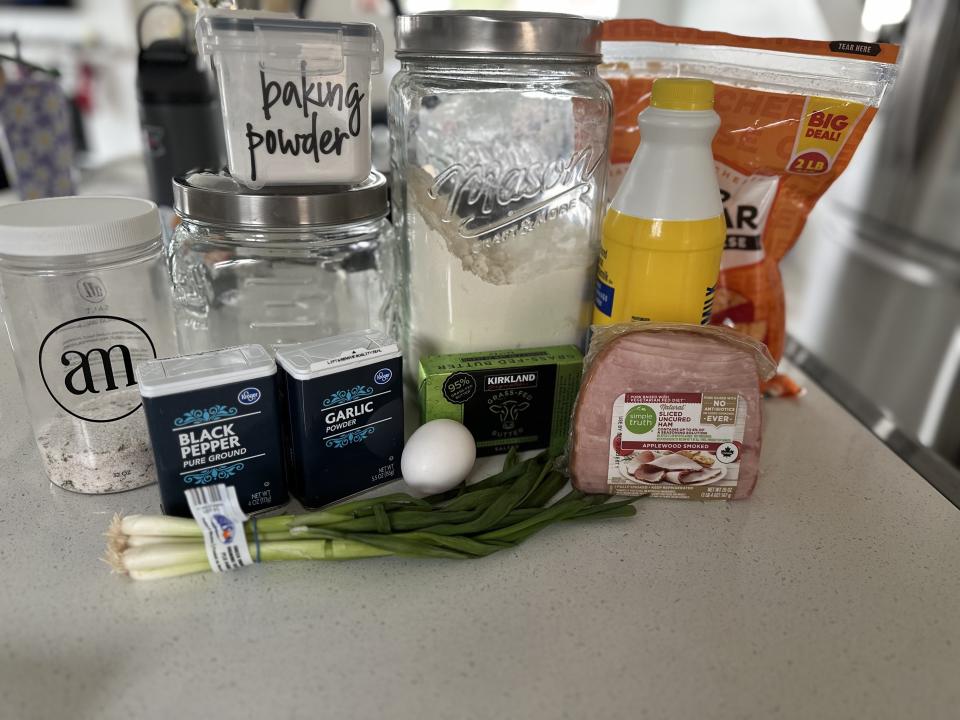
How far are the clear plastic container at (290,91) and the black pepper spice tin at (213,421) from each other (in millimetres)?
164

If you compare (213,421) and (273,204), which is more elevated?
(273,204)

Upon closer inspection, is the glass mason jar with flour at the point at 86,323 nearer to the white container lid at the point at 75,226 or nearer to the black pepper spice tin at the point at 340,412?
the white container lid at the point at 75,226

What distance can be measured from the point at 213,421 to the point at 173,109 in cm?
81

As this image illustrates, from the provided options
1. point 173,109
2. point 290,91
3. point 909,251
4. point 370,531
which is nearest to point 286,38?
point 290,91

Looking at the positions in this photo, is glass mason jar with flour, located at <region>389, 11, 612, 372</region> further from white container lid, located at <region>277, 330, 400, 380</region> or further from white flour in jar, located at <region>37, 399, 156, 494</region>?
white flour in jar, located at <region>37, 399, 156, 494</region>

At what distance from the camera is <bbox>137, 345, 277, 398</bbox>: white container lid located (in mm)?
481

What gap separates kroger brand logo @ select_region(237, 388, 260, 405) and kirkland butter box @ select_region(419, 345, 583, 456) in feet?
0.49

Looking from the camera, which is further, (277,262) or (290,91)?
(277,262)

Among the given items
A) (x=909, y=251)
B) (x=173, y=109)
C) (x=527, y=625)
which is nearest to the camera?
(x=527, y=625)

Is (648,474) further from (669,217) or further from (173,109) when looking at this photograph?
(173,109)

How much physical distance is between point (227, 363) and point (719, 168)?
52cm

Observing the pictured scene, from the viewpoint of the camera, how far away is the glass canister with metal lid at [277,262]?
0.59m

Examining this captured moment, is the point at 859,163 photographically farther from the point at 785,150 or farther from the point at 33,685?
the point at 33,685

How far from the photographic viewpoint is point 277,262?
0.68m
